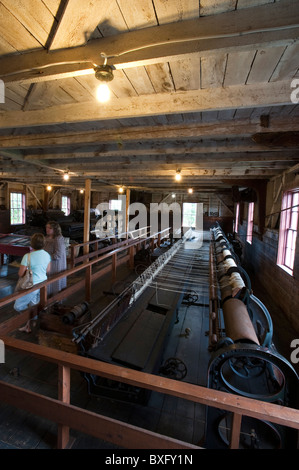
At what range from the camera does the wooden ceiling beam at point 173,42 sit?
4.31 ft

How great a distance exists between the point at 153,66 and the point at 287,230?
15.8ft

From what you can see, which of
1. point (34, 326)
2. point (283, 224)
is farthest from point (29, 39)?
point (283, 224)

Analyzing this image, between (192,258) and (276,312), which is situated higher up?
(192,258)

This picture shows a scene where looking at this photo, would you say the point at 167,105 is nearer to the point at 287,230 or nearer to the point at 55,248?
the point at 55,248

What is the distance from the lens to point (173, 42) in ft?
4.82

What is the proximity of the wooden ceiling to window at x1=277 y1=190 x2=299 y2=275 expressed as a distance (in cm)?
219

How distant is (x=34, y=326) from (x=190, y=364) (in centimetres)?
253

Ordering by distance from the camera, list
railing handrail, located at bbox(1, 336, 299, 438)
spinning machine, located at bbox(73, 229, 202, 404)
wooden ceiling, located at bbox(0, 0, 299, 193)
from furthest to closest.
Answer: spinning machine, located at bbox(73, 229, 202, 404) → wooden ceiling, located at bbox(0, 0, 299, 193) → railing handrail, located at bbox(1, 336, 299, 438)

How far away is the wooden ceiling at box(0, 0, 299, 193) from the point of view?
1.38 m

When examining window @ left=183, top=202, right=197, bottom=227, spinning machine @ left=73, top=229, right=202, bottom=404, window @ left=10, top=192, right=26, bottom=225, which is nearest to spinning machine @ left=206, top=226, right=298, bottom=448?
spinning machine @ left=73, top=229, right=202, bottom=404

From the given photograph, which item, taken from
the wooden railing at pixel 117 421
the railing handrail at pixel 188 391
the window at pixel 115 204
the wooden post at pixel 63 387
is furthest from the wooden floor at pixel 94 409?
the window at pixel 115 204

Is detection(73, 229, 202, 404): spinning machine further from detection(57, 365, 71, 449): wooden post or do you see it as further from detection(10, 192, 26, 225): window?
detection(10, 192, 26, 225): window

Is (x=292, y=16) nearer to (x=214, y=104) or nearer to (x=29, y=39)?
(x=214, y=104)

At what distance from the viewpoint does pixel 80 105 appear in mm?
2564
